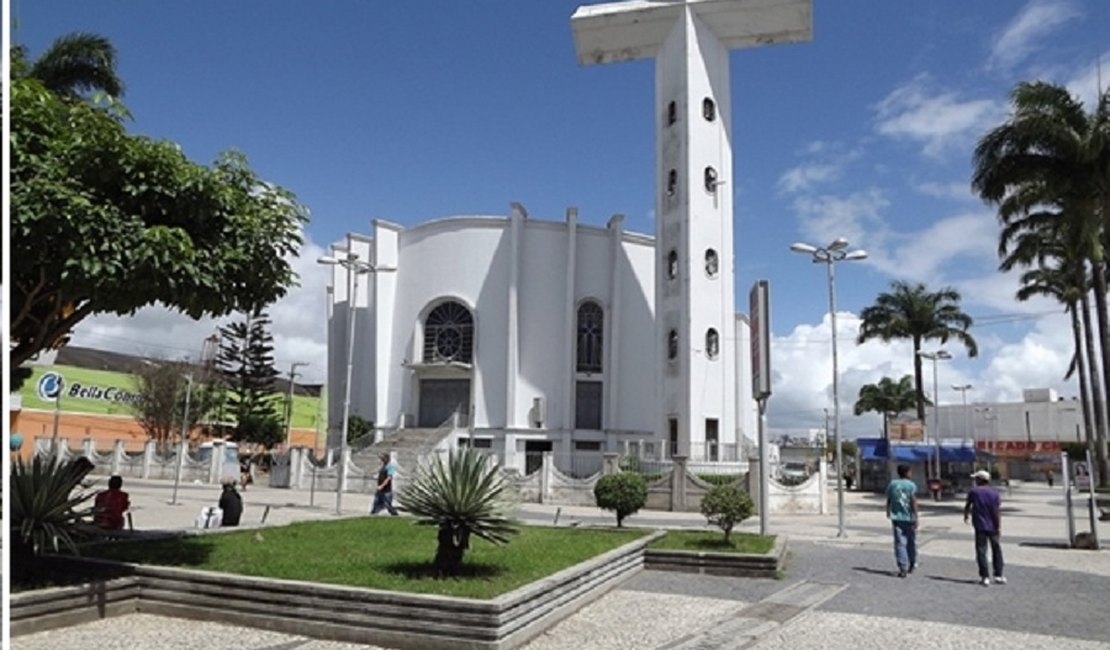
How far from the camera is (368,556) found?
977cm

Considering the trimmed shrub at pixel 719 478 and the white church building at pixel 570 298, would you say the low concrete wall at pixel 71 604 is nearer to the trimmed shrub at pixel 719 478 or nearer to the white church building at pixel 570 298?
the trimmed shrub at pixel 719 478

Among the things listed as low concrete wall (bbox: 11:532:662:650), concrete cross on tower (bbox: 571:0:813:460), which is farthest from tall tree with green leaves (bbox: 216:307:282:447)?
low concrete wall (bbox: 11:532:662:650)

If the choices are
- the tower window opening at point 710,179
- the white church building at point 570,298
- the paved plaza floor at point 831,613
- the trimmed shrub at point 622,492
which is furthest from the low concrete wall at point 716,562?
the tower window opening at point 710,179

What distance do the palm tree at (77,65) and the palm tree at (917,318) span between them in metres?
38.8

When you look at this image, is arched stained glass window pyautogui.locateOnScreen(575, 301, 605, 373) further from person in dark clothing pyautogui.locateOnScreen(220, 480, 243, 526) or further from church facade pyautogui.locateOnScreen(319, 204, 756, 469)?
person in dark clothing pyautogui.locateOnScreen(220, 480, 243, 526)

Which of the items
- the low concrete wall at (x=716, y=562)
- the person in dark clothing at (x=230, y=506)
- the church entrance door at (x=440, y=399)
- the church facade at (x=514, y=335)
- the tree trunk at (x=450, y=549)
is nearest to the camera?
the tree trunk at (x=450, y=549)

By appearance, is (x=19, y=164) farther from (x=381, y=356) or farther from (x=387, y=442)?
(x=381, y=356)

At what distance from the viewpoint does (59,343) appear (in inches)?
372

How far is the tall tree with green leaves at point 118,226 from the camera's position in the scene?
22.9ft

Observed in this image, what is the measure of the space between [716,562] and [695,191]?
2510 centimetres

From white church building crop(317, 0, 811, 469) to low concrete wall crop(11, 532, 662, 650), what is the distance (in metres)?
27.7

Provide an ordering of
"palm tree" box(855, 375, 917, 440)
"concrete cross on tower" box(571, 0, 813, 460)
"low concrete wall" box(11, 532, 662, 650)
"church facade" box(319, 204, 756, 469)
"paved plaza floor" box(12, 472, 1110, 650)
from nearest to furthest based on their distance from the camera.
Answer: "low concrete wall" box(11, 532, 662, 650) → "paved plaza floor" box(12, 472, 1110, 650) → "concrete cross on tower" box(571, 0, 813, 460) → "church facade" box(319, 204, 756, 469) → "palm tree" box(855, 375, 917, 440)

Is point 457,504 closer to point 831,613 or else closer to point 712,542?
point 831,613

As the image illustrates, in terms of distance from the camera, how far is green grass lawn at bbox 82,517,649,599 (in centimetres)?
809
